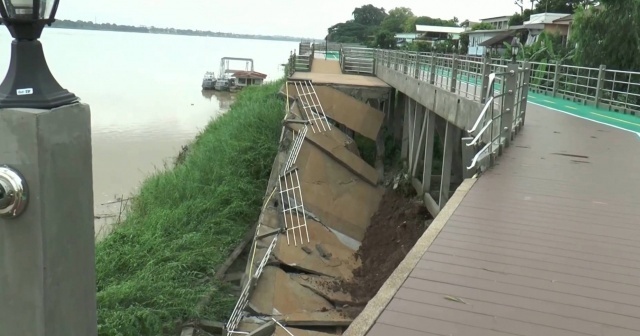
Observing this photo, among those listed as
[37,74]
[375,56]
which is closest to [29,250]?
[37,74]

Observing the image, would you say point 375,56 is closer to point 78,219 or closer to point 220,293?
point 220,293

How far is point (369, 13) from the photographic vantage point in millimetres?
135875

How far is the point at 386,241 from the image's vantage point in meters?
12.3

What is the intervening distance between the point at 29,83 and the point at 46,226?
600 mm

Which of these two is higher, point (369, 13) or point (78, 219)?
point (369, 13)

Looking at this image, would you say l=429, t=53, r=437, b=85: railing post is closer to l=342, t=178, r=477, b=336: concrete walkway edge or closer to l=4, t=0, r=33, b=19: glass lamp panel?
l=342, t=178, r=477, b=336: concrete walkway edge

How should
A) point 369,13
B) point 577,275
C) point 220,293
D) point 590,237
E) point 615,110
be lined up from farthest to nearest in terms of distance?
point 369,13 < point 615,110 < point 220,293 < point 590,237 < point 577,275

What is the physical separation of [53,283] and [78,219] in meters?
0.29

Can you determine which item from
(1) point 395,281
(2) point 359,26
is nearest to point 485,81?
(1) point 395,281

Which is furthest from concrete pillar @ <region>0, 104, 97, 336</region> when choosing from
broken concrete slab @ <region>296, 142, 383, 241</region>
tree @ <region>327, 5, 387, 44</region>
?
tree @ <region>327, 5, 387, 44</region>

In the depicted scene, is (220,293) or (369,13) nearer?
(220,293)

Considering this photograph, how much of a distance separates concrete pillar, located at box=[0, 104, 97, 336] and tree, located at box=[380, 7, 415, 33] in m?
105

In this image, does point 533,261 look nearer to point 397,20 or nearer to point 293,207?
point 293,207

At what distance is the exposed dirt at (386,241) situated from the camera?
390 inches
